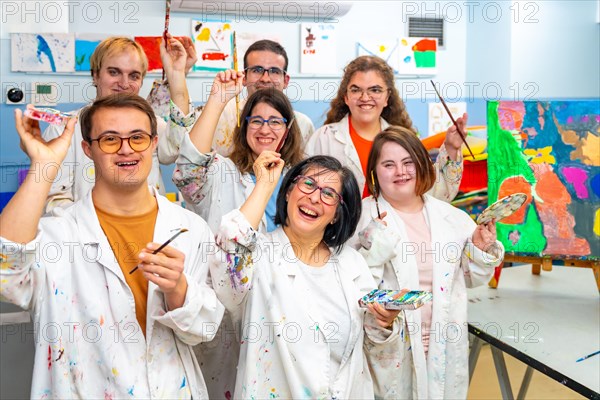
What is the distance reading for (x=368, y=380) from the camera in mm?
1789

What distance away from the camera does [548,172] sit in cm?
270

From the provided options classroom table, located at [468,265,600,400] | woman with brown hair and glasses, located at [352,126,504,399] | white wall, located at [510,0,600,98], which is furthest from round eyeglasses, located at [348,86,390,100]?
white wall, located at [510,0,600,98]

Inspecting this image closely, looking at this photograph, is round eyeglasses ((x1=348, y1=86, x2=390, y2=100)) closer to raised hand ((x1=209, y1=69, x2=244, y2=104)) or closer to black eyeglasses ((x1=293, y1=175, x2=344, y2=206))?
raised hand ((x1=209, y1=69, x2=244, y2=104))

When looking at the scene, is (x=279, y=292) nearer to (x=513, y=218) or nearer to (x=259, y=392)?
(x=259, y=392)

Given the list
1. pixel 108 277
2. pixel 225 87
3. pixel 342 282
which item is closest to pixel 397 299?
pixel 342 282

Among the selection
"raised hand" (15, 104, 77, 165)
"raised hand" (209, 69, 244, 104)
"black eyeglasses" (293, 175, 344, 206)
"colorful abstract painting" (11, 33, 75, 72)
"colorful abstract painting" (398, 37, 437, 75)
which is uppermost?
"colorful abstract painting" (398, 37, 437, 75)

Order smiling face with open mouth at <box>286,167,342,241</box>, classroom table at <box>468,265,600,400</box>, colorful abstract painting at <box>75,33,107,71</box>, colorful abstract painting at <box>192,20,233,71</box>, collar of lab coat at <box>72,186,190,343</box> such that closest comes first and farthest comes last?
collar of lab coat at <box>72,186,190,343</box> → smiling face with open mouth at <box>286,167,342,241</box> → classroom table at <box>468,265,600,400</box> → colorful abstract painting at <box>75,33,107,71</box> → colorful abstract painting at <box>192,20,233,71</box>

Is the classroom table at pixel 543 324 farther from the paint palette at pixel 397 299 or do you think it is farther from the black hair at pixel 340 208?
the black hair at pixel 340 208

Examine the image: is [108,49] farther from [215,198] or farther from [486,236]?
[486,236]

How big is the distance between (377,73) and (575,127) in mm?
894

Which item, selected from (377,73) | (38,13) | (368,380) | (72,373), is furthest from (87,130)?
(38,13)

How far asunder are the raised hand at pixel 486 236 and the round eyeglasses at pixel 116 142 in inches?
42.5

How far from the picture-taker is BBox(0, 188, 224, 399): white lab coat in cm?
147

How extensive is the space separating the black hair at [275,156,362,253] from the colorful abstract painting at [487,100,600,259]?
107 cm
